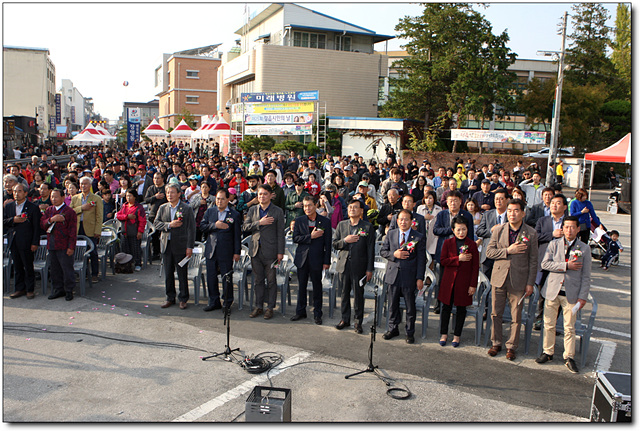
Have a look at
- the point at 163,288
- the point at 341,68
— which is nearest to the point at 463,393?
the point at 163,288

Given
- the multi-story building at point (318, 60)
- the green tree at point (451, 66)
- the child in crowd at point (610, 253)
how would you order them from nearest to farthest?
the child in crowd at point (610, 253), the green tree at point (451, 66), the multi-story building at point (318, 60)

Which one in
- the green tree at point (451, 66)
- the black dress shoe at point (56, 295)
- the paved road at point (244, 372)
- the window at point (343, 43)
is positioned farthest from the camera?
the window at point (343, 43)

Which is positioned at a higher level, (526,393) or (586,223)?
(586,223)

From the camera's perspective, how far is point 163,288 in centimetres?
843

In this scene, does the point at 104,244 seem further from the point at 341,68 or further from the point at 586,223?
the point at 341,68

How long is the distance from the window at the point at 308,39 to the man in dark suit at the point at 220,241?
33412 millimetres

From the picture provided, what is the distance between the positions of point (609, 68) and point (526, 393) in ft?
125

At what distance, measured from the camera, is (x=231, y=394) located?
4883 millimetres

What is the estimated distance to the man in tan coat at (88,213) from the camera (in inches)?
333

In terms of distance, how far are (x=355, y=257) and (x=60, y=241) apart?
4.54m

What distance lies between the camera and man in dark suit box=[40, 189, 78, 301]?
7555mm

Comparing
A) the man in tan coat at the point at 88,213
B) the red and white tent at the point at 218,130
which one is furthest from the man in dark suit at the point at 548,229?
the red and white tent at the point at 218,130

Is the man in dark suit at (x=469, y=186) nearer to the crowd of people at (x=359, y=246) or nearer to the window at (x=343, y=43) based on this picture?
the crowd of people at (x=359, y=246)

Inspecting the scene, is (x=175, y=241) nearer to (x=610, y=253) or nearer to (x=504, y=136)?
(x=610, y=253)
